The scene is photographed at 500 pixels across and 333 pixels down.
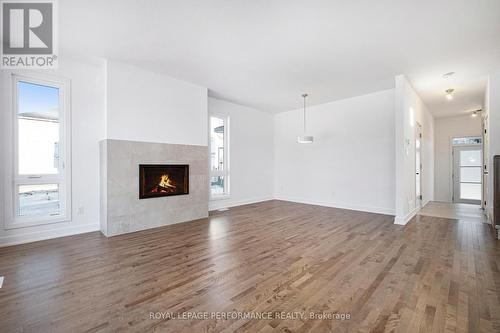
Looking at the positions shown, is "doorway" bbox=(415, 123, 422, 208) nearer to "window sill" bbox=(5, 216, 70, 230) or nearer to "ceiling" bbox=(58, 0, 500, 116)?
"ceiling" bbox=(58, 0, 500, 116)

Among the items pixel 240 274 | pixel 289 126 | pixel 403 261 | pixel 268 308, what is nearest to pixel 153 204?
pixel 240 274

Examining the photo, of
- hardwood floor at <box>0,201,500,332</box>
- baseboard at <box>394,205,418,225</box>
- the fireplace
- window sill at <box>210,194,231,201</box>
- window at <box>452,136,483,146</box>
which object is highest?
window at <box>452,136,483,146</box>

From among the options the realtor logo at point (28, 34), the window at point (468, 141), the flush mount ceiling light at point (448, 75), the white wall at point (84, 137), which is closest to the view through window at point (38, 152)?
the white wall at point (84, 137)

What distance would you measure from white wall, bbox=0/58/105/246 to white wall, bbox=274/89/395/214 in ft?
17.0

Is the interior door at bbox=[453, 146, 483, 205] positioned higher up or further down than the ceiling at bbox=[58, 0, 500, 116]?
further down

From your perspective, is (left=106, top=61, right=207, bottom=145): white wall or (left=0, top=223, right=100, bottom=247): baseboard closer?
(left=0, top=223, right=100, bottom=247): baseboard

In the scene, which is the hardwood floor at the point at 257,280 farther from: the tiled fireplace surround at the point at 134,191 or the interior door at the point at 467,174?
the interior door at the point at 467,174

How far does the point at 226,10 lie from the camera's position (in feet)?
8.51

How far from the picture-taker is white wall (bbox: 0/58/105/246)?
3.91 meters

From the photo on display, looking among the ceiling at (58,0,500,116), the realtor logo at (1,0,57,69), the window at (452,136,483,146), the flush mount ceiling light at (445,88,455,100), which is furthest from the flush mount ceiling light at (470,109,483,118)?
the realtor logo at (1,0,57,69)

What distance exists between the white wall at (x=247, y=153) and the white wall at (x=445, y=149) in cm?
613

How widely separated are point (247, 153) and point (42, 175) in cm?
467

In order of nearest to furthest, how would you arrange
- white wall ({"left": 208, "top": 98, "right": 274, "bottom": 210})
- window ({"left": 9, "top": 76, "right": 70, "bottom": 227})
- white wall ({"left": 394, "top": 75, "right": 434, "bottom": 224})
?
1. window ({"left": 9, "top": 76, "right": 70, "bottom": 227})
2. white wall ({"left": 394, "top": 75, "right": 434, "bottom": 224})
3. white wall ({"left": 208, "top": 98, "right": 274, "bottom": 210})

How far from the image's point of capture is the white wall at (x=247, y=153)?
21.4 ft
